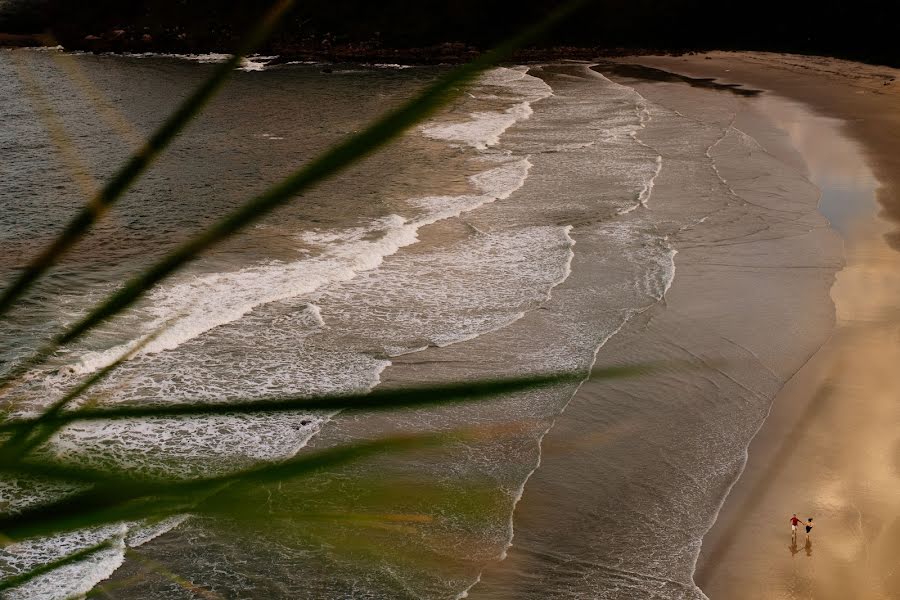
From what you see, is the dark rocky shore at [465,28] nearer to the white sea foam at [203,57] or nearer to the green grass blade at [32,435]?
the white sea foam at [203,57]

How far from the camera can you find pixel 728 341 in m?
10.9

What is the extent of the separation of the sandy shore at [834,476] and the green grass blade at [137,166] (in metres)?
7.07

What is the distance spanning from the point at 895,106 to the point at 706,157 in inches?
397

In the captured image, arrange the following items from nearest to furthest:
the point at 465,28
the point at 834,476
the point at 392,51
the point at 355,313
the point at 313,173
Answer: the point at 313,173 → the point at 834,476 → the point at 355,313 → the point at 392,51 → the point at 465,28

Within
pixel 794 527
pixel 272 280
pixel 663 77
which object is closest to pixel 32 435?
pixel 794 527

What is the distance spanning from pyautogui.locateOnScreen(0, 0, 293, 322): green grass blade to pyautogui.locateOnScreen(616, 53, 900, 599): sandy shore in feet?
23.2

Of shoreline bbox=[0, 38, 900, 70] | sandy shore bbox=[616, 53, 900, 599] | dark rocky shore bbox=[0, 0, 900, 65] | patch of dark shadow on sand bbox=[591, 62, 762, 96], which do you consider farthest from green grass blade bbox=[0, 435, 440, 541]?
dark rocky shore bbox=[0, 0, 900, 65]

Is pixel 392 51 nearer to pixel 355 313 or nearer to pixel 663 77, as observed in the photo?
pixel 663 77

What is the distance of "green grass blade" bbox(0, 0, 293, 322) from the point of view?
41 cm

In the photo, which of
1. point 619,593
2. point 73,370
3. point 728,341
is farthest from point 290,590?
point 728,341

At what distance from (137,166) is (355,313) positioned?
1146cm

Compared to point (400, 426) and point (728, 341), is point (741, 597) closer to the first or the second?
point (400, 426)

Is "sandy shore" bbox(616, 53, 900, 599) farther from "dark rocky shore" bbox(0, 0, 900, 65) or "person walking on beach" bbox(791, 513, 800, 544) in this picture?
"dark rocky shore" bbox(0, 0, 900, 65)

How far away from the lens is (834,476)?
323 inches
